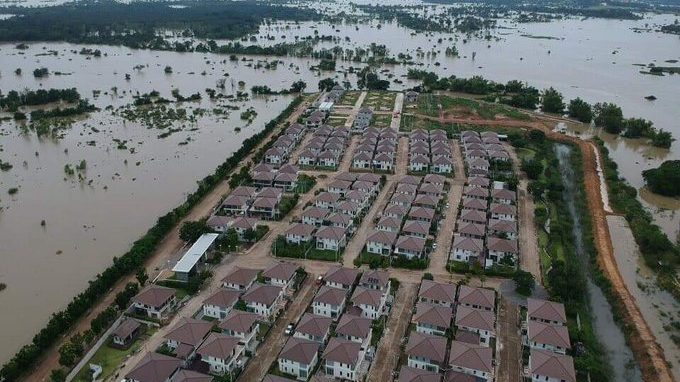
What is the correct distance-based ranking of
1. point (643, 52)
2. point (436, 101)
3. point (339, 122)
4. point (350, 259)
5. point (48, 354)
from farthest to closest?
point (643, 52) < point (436, 101) < point (339, 122) < point (350, 259) < point (48, 354)

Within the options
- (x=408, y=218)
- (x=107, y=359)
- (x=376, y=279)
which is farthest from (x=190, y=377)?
(x=408, y=218)

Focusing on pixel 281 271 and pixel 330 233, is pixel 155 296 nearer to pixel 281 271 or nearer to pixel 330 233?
pixel 281 271

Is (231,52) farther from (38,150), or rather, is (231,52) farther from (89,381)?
(89,381)

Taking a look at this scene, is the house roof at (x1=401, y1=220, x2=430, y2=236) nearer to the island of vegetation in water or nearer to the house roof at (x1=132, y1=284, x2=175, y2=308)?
the house roof at (x1=132, y1=284, x2=175, y2=308)

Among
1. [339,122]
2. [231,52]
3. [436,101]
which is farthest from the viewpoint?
[231,52]

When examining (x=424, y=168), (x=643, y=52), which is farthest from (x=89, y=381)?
(x=643, y=52)

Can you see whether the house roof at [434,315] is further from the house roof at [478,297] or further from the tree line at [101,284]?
the tree line at [101,284]

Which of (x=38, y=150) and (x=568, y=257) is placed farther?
(x=38, y=150)
